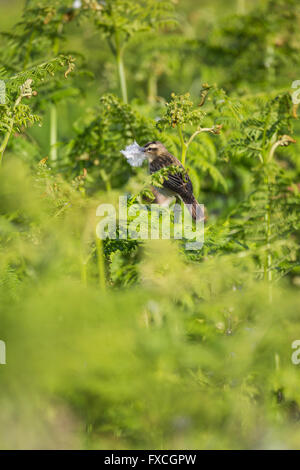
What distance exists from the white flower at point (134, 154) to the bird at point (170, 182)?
1.4 inches

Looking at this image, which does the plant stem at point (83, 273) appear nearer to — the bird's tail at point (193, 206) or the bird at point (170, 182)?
the bird at point (170, 182)

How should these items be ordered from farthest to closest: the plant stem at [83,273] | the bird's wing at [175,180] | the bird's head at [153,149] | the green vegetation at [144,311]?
the bird's head at [153,149]
the bird's wing at [175,180]
the plant stem at [83,273]
the green vegetation at [144,311]

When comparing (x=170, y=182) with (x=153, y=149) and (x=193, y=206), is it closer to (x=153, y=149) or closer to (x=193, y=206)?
(x=193, y=206)

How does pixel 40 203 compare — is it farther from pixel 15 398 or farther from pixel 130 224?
pixel 15 398

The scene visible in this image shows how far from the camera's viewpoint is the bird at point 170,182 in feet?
8.32

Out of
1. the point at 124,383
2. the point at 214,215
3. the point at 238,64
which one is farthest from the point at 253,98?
the point at 124,383

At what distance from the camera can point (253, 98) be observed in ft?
10.9

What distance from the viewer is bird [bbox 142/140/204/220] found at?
2.54 metres

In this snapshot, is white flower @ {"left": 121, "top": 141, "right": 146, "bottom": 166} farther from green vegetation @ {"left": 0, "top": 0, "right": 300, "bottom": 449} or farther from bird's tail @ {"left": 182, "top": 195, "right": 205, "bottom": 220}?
bird's tail @ {"left": 182, "top": 195, "right": 205, "bottom": 220}

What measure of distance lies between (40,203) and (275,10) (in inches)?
155

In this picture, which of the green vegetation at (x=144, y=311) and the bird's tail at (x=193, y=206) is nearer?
the green vegetation at (x=144, y=311)

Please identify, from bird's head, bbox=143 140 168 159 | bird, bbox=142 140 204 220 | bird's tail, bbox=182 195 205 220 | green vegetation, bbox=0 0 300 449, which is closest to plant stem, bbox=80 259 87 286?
green vegetation, bbox=0 0 300 449

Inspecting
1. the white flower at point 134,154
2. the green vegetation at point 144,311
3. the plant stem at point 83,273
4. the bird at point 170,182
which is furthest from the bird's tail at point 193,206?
the plant stem at point 83,273

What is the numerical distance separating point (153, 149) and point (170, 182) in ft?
1.01
